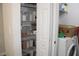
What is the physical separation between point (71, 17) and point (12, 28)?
0.65m

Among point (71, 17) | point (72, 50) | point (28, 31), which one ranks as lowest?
point (72, 50)

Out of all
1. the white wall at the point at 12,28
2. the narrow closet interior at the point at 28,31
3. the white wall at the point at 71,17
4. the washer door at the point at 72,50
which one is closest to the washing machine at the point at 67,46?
the washer door at the point at 72,50

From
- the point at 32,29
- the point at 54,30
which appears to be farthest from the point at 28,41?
the point at 54,30

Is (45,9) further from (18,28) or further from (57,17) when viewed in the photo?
(18,28)

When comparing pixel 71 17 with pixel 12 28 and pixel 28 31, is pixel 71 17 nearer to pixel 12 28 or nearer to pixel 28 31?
pixel 28 31

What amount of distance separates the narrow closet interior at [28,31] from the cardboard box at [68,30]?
1.04 feet

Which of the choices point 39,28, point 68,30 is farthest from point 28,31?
point 68,30

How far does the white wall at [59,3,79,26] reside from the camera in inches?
52.2

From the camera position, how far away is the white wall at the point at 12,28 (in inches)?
47.3

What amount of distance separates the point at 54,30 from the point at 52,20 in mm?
111

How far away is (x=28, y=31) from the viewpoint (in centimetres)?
132

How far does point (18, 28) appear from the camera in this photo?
1259mm

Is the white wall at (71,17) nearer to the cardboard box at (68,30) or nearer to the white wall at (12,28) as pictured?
the cardboard box at (68,30)

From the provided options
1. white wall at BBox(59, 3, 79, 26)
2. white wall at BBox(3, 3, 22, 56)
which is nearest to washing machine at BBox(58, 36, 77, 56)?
white wall at BBox(59, 3, 79, 26)
